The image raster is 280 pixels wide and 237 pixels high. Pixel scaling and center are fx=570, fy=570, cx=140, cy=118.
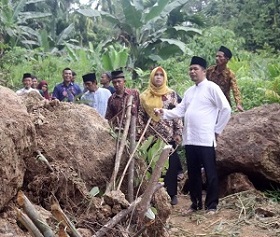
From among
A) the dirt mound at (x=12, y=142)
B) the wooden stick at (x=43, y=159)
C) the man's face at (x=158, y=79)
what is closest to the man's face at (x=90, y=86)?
the man's face at (x=158, y=79)

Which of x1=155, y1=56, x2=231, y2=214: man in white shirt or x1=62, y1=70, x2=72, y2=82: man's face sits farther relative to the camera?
x1=62, y1=70, x2=72, y2=82: man's face

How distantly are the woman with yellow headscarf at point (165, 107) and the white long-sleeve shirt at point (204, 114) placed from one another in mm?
252

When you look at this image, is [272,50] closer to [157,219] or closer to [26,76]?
[26,76]

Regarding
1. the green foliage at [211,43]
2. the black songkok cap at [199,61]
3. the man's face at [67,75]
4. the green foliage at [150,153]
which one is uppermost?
the black songkok cap at [199,61]

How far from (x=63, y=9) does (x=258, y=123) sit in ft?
72.4

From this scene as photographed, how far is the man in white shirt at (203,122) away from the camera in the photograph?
19.8 ft

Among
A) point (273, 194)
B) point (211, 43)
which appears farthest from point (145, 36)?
point (273, 194)

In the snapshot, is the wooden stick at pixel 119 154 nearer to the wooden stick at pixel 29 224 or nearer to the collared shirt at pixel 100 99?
the wooden stick at pixel 29 224

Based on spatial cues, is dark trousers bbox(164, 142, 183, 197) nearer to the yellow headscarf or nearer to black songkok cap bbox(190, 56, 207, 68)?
the yellow headscarf

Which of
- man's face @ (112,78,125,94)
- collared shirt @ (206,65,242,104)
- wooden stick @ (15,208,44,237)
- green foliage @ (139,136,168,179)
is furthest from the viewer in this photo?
collared shirt @ (206,65,242,104)

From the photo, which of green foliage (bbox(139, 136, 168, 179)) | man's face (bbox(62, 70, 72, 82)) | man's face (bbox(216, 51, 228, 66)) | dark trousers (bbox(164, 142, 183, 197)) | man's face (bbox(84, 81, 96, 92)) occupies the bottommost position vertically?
dark trousers (bbox(164, 142, 183, 197))

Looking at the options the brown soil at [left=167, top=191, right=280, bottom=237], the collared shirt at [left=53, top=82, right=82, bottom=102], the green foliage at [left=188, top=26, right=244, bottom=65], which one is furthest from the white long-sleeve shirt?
the green foliage at [left=188, top=26, right=244, bottom=65]

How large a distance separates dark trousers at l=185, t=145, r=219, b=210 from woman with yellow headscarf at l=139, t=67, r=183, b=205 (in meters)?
0.29

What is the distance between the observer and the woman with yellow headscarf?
639cm
